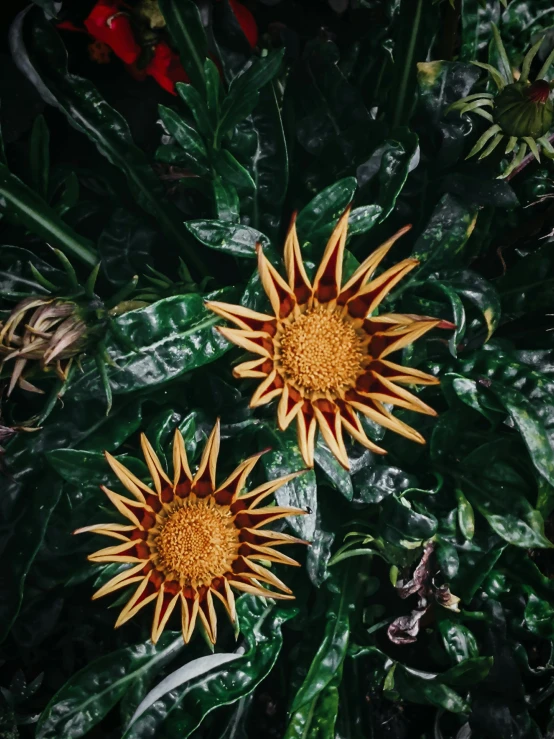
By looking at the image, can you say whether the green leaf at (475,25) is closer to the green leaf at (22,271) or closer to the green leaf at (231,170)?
the green leaf at (231,170)

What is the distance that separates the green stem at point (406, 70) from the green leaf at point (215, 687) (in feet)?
3.28

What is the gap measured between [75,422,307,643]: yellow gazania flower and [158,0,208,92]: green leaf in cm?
72

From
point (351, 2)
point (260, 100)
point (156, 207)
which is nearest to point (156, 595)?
point (156, 207)

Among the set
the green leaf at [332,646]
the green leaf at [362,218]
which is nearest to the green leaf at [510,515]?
the green leaf at [332,646]

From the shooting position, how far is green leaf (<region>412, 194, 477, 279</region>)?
4.24 ft

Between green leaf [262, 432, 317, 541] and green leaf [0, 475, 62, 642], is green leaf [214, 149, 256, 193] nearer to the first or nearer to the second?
green leaf [262, 432, 317, 541]

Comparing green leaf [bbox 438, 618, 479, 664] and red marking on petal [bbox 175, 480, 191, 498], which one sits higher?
red marking on petal [bbox 175, 480, 191, 498]

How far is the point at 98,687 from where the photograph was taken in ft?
4.33

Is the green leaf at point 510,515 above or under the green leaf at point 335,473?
under

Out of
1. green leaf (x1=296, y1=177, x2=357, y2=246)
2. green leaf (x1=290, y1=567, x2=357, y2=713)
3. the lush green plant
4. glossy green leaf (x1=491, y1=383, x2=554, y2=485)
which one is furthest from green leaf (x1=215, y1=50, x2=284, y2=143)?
green leaf (x1=290, y1=567, x2=357, y2=713)

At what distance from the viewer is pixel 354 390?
110cm

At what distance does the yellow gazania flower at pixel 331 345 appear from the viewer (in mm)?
948

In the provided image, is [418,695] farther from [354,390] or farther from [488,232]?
[488,232]

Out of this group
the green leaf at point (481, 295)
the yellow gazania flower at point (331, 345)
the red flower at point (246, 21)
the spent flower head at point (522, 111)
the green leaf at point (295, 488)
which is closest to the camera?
the yellow gazania flower at point (331, 345)
